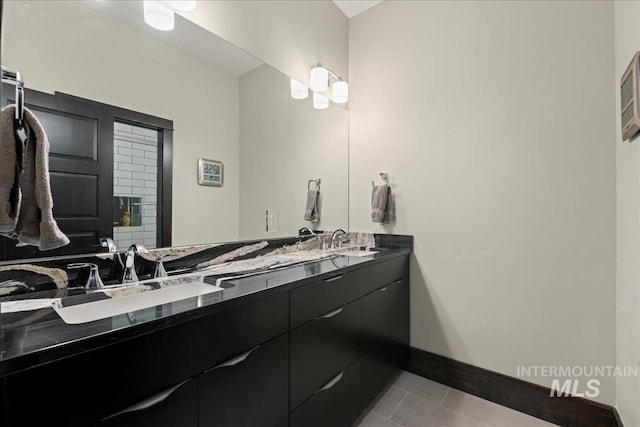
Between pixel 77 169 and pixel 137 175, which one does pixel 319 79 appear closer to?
pixel 137 175

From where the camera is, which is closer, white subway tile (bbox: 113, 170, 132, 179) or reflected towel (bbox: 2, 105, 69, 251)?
reflected towel (bbox: 2, 105, 69, 251)

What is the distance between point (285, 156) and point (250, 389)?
142cm

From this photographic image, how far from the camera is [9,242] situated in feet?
3.12

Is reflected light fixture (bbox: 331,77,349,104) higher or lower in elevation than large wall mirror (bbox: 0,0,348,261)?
higher

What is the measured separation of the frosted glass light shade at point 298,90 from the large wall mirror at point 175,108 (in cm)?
7

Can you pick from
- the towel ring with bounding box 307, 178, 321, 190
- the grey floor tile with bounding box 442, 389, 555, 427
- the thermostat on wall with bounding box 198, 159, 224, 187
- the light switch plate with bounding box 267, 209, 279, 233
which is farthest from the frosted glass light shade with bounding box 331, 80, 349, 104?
the grey floor tile with bounding box 442, 389, 555, 427

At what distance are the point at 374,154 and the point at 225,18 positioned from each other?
4.36 ft

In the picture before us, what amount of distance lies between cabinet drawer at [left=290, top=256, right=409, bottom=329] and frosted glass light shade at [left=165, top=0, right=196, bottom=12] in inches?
54.8

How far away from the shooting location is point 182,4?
1.40 metres

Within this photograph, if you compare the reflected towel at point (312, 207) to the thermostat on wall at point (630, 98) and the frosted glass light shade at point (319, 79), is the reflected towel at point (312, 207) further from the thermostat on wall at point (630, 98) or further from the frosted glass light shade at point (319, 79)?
the thermostat on wall at point (630, 98)

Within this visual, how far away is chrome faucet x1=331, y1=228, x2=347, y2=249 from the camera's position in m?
2.31

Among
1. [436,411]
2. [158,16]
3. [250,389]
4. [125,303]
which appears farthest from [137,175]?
[436,411]

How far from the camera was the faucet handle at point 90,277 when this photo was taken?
41.5 inches

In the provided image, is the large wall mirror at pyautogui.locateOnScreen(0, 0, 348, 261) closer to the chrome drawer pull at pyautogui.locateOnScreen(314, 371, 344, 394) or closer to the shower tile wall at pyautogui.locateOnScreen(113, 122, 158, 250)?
the shower tile wall at pyautogui.locateOnScreen(113, 122, 158, 250)
